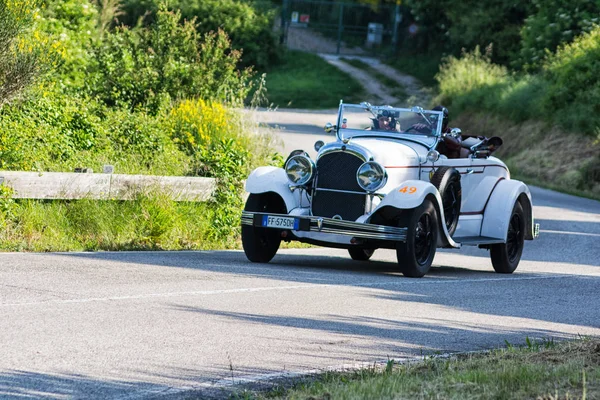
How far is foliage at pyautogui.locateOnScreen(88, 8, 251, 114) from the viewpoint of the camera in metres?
19.3

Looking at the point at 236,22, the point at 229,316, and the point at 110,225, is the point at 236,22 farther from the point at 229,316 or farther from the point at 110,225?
the point at 229,316

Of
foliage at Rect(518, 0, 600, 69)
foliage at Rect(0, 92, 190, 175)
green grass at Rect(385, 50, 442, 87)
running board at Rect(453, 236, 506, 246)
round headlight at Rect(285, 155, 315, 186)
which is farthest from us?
green grass at Rect(385, 50, 442, 87)

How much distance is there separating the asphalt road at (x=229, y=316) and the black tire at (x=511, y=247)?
6.2 inches

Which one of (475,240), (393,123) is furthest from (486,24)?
(475,240)

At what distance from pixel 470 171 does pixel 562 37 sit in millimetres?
30203

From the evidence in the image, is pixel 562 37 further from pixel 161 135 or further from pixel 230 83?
pixel 161 135

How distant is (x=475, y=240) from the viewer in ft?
45.3

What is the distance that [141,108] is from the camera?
19078 mm

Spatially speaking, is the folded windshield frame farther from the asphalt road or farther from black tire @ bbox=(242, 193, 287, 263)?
the asphalt road

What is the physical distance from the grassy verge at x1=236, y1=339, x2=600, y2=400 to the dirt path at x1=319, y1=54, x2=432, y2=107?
39.8m

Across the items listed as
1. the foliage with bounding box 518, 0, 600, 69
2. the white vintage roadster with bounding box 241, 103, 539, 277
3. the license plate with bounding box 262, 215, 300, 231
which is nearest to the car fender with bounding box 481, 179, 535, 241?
the white vintage roadster with bounding box 241, 103, 539, 277

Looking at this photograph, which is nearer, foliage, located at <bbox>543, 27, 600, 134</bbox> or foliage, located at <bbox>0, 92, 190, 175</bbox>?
foliage, located at <bbox>0, 92, 190, 175</bbox>

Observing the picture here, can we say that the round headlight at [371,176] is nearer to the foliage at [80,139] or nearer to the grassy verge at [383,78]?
the foliage at [80,139]

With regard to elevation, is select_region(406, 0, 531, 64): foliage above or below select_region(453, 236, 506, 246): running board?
above
